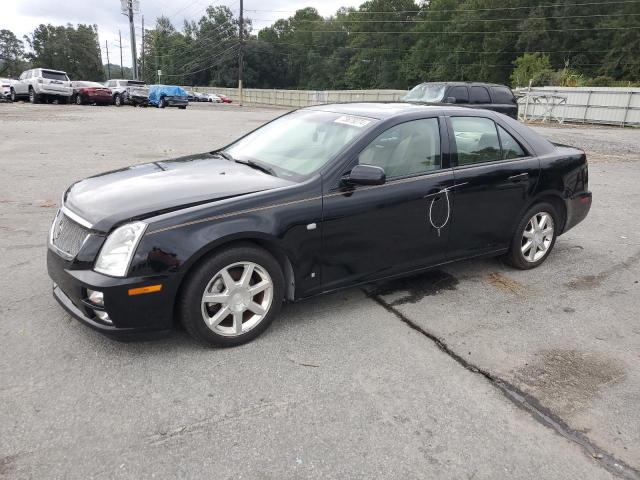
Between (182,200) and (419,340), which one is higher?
(182,200)

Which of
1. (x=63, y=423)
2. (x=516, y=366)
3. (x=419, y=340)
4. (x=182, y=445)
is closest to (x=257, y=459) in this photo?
(x=182, y=445)

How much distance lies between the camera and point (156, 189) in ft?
11.3

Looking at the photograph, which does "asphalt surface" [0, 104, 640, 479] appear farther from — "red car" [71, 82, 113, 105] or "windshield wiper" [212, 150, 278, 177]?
"red car" [71, 82, 113, 105]

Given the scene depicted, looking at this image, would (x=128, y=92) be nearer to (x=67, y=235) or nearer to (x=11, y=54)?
(x=67, y=235)

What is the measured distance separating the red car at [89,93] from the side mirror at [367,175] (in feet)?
100

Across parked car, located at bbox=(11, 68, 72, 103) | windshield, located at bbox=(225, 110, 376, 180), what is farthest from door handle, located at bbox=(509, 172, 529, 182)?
parked car, located at bbox=(11, 68, 72, 103)

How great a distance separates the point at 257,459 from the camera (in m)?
2.40

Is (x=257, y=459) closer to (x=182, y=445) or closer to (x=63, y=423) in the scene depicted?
(x=182, y=445)

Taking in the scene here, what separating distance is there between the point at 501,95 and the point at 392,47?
85.5 m

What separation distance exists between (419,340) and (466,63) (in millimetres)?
83392

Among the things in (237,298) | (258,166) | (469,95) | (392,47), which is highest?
(392,47)

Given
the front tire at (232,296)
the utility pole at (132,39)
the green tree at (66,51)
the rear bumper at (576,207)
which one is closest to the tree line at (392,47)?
the green tree at (66,51)

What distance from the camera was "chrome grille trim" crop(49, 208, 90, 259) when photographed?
10.3 feet

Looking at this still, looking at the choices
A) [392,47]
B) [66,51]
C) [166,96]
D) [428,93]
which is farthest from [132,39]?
[392,47]
